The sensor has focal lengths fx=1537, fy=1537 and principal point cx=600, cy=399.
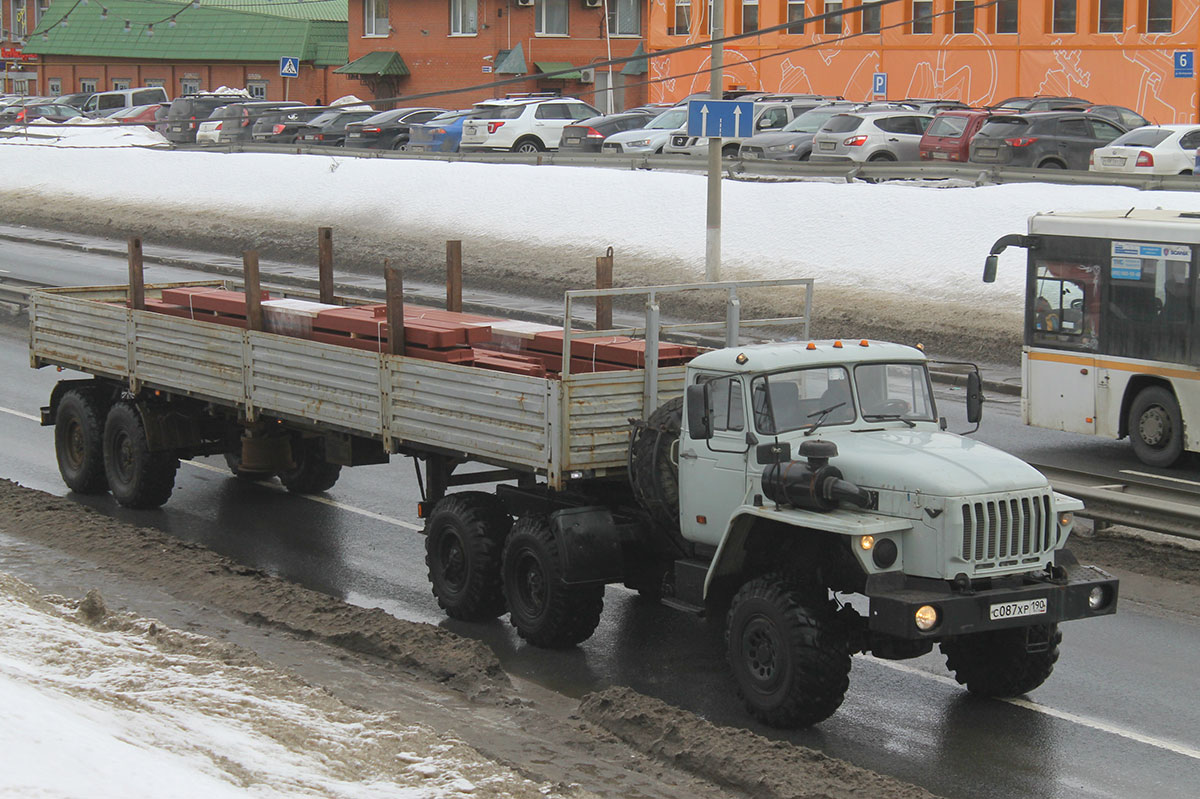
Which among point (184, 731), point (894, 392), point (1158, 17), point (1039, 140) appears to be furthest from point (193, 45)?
point (184, 731)

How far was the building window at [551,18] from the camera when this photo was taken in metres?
66.7

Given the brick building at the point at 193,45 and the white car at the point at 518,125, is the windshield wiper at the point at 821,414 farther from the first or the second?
the brick building at the point at 193,45

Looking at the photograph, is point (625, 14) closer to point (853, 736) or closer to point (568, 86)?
point (568, 86)

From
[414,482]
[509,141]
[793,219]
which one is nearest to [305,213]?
[509,141]

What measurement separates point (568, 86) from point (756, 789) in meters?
61.5

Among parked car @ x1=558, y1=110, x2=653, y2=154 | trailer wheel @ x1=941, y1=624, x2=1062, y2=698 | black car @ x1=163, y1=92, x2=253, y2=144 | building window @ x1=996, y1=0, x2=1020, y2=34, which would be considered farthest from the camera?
black car @ x1=163, y1=92, x2=253, y2=144

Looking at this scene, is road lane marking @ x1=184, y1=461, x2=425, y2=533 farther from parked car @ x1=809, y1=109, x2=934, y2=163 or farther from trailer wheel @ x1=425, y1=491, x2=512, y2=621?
parked car @ x1=809, y1=109, x2=934, y2=163

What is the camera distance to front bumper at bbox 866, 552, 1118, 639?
27.3ft

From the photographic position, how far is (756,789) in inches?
307

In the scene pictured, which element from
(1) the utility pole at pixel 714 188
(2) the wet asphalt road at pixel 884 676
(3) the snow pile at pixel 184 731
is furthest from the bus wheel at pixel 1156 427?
(3) the snow pile at pixel 184 731

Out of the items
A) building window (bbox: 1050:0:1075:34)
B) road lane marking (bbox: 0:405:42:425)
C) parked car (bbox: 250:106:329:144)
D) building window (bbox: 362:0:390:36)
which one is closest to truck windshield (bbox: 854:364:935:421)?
road lane marking (bbox: 0:405:42:425)

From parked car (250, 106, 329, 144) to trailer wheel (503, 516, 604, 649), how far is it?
4122 cm

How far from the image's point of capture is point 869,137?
124 ft

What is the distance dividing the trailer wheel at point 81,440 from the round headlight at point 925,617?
9.41 metres
